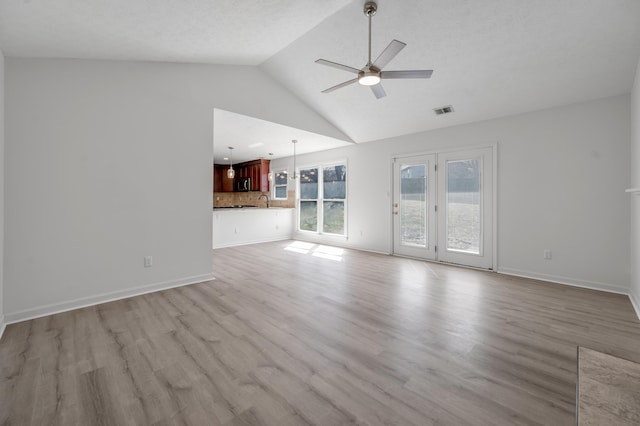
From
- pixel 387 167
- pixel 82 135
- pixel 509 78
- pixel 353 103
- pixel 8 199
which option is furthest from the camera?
pixel 387 167

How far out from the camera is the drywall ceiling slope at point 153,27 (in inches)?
89.5

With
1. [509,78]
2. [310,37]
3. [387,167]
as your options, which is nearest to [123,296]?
[310,37]

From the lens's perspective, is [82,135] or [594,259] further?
[594,259]

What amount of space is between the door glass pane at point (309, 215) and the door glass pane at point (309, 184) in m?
0.18

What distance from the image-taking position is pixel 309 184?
8.18m

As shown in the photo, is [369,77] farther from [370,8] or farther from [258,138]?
[258,138]

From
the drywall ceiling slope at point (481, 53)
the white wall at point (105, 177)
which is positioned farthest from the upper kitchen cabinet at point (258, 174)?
the white wall at point (105, 177)

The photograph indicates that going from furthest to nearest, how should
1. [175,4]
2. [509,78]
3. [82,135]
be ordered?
[509,78] < [82,135] < [175,4]

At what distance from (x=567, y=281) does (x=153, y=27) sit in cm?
594

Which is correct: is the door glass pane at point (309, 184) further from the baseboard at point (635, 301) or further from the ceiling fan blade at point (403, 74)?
the baseboard at point (635, 301)

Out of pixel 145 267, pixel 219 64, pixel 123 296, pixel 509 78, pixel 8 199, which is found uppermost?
pixel 219 64

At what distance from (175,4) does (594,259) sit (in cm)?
568

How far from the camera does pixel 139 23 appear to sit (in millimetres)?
2617

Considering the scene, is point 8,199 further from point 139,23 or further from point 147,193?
point 139,23
